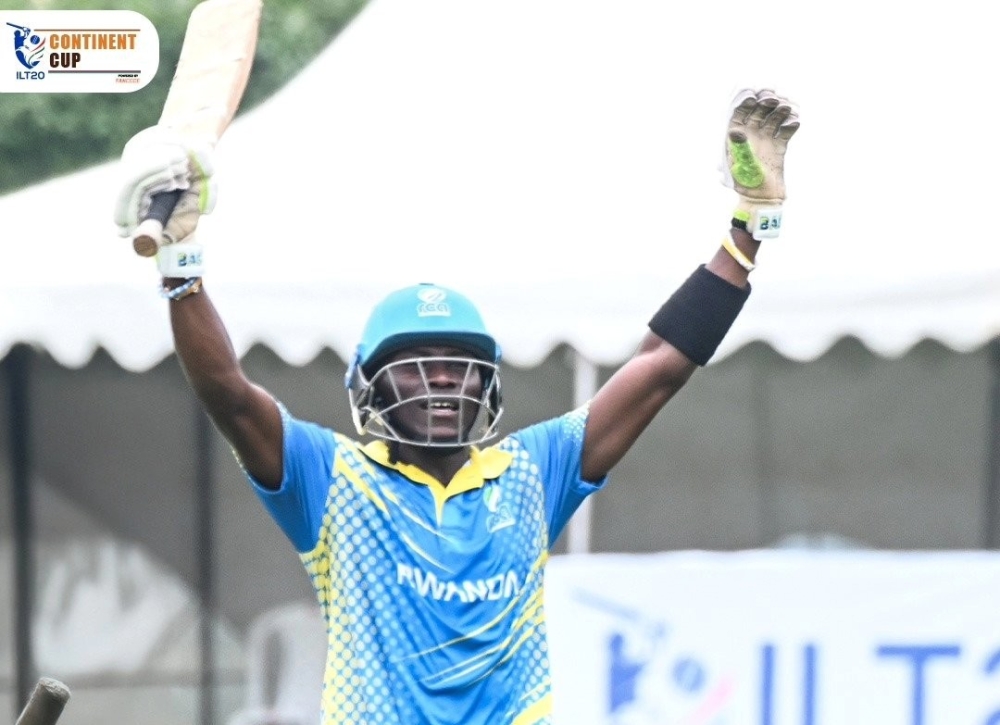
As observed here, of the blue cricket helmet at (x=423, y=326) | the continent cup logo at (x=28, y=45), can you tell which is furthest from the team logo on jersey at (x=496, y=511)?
the continent cup logo at (x=28, y=45)

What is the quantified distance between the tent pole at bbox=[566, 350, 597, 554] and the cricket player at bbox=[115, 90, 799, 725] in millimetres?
2152

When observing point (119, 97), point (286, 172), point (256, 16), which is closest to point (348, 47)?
point (286, 172)

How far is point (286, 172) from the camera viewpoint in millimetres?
5723

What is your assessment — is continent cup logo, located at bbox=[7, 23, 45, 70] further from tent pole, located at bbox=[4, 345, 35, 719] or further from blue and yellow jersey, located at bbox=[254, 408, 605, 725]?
blue and yellow jersey, located at bbox=[254, 408, 605, 725]

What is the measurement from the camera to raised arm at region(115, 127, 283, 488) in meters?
2.56

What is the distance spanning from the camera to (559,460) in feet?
9.96

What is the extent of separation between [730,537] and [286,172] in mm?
1903

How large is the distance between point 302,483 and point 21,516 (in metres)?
3.44

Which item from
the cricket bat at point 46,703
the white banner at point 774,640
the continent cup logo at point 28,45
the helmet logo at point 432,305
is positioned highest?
the continent cup logo at point 28,45

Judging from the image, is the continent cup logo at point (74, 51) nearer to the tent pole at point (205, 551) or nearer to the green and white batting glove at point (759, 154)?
the tent pole at point (205, 551)

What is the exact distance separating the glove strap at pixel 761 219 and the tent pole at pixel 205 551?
326 centimetres

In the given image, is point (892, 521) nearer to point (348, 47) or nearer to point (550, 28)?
point (550, 28)

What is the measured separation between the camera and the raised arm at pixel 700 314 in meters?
3.04

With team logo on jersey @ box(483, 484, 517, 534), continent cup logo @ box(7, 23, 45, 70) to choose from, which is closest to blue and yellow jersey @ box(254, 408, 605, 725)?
team logo on jersey @ box(483, 484, 517, 534)
